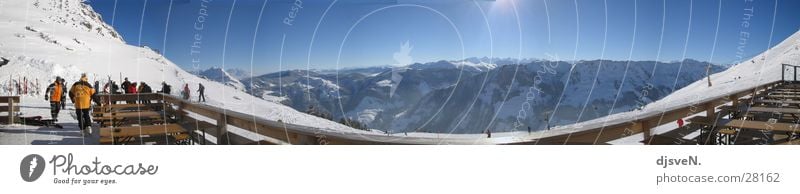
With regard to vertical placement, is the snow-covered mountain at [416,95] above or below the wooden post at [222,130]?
above

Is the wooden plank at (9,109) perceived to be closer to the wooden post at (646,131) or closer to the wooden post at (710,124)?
the wooden post at (646,131)

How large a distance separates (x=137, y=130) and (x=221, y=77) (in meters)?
0.75

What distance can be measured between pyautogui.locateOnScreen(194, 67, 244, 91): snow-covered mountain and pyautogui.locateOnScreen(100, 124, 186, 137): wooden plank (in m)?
0.49

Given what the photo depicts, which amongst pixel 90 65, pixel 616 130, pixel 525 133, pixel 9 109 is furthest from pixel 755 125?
pixel 90 65

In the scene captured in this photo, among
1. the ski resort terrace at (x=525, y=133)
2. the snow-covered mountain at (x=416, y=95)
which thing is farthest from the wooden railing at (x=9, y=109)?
the snow-covered mountain at (x=416, y=95)

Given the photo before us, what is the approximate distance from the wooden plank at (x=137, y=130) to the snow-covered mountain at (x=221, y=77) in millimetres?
492

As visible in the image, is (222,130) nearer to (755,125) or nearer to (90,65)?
(755,125)

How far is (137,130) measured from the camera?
4219 millimetres

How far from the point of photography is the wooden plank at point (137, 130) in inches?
161
